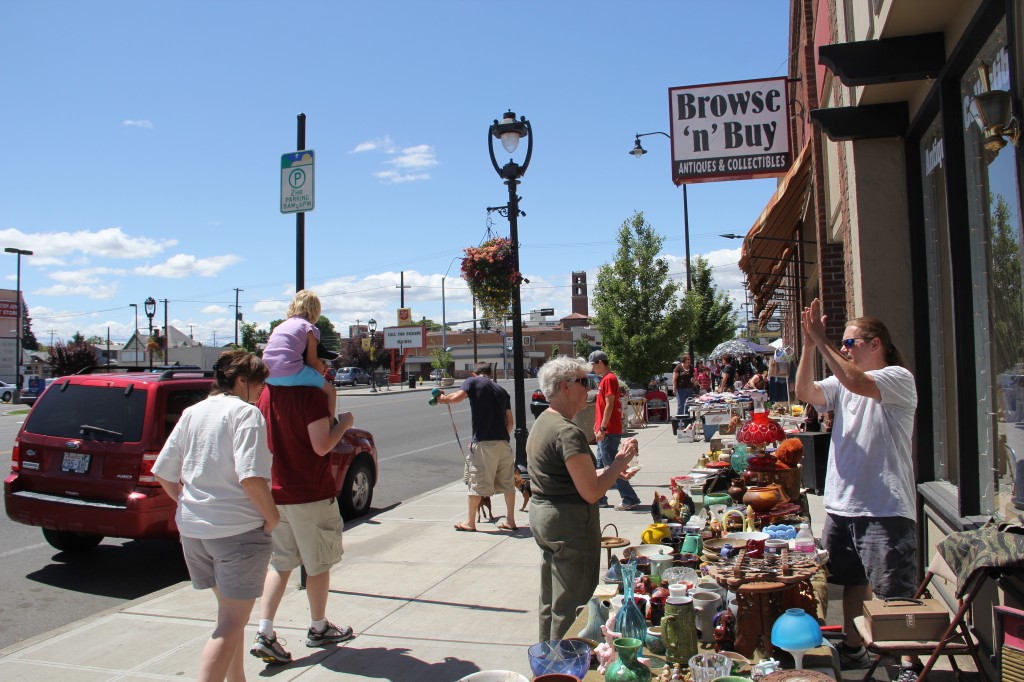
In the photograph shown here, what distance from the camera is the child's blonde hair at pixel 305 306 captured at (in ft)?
16.2

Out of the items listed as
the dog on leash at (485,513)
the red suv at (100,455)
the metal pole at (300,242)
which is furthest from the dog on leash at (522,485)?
the red suv at (100,455)

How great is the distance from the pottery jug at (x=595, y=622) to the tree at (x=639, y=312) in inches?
752

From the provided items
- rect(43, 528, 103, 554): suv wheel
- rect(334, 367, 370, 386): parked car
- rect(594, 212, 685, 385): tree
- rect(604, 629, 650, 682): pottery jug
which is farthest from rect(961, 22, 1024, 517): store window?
rect(334, 367, 370, 386): parked car

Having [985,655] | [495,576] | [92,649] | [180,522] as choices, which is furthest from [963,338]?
[92,649]

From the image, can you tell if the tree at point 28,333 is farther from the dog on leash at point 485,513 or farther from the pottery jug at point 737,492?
the pottery jug at point 737,492

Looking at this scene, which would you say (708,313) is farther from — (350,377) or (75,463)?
(350,377)

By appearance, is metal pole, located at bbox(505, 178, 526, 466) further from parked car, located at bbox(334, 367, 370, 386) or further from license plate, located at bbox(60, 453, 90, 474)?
parked car, located at bbox(334, 367, 370, 386)

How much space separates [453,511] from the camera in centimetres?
922

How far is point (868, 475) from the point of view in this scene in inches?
145

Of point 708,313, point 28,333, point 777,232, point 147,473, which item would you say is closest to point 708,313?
point 708,313

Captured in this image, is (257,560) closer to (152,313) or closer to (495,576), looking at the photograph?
(495,576)

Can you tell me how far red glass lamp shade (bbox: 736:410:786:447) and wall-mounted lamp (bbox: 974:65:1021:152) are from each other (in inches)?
136

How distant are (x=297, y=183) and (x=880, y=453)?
5.55 metres

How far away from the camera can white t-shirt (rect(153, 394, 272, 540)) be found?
362 cm
